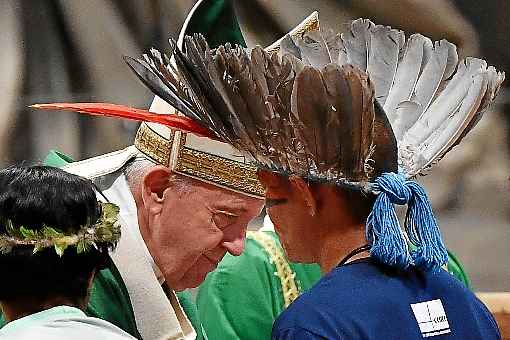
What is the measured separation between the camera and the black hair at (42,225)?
1577 millimetres

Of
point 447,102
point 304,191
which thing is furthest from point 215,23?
point 304,191

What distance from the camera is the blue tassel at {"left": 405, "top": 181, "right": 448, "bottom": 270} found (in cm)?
165

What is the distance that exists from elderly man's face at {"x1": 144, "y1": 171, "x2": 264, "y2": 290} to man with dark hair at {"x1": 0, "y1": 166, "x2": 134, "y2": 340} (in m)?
0.67

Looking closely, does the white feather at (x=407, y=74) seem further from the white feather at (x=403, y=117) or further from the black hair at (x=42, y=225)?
the black hair at (x=42, y=225)

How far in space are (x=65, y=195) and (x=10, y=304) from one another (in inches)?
6.7

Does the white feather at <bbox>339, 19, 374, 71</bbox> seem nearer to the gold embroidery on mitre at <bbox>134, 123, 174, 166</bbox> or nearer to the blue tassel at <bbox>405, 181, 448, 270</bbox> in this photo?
the blue tassel at <bbox>405, 181, 448, 270</bbox>

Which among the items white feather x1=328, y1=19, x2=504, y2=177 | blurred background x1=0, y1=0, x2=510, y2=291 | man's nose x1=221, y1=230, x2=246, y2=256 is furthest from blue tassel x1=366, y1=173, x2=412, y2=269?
blurred background x1=0, y1=0, x2=510, y2=291

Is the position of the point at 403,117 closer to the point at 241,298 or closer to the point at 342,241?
the point at 342,241

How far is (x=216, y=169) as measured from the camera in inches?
90.7

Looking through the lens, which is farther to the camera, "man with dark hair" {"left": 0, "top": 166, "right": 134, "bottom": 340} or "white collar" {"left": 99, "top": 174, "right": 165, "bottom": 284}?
"white collar" {"left": 99, "top": 174, "right": 165, "bottom": 284}

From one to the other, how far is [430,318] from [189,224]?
0.85 meters

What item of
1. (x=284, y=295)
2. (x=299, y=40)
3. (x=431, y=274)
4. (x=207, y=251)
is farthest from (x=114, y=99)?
(x=431, y=274)

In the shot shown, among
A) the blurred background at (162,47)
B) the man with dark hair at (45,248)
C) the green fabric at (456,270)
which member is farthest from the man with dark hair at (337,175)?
the blurred background at (162,47)

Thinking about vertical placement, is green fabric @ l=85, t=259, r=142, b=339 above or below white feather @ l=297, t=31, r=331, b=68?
below
